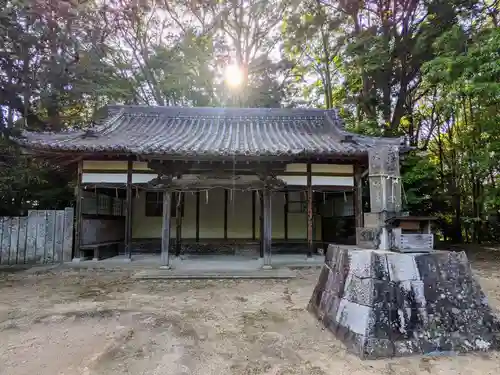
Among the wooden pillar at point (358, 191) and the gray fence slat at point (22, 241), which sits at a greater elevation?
the wooden pillar at point (358, 191)

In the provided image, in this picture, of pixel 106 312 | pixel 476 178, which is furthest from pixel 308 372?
pixel 476 178

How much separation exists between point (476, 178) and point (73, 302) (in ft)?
53.0

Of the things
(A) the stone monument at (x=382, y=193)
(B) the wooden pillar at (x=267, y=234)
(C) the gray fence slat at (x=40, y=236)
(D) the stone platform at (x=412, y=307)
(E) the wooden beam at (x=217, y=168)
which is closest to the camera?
(D) the stone platform at (x=412, y=307)

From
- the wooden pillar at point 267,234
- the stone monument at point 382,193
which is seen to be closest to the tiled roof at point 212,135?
the wooden pillar at point 267,234

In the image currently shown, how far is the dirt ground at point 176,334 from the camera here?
3.12 metres

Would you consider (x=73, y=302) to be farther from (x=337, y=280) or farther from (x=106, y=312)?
(x=337, y=280)

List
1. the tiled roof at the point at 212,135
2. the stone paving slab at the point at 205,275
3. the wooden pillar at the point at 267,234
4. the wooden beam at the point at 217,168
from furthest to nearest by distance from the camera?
the wooden beam at the point at 217,168 < the wooden pillar at the point at 267,234 < the tiled roof at the point at 212,135 < the stone paving slab at the point at 205,275

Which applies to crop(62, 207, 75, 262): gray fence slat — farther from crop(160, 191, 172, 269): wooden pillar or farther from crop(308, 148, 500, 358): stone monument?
crop(308, 148, 500, 358): stone monument

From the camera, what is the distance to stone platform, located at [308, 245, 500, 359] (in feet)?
11.1

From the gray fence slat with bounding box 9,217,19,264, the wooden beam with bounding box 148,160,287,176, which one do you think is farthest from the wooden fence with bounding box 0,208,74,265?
the wooden beam with bounding box 148,160,287,176

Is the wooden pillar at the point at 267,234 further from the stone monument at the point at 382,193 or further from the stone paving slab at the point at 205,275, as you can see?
the stone monument at the point at 382,193

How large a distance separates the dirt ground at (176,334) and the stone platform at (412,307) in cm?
16

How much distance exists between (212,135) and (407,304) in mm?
8070

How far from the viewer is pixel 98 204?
9.91 metres
